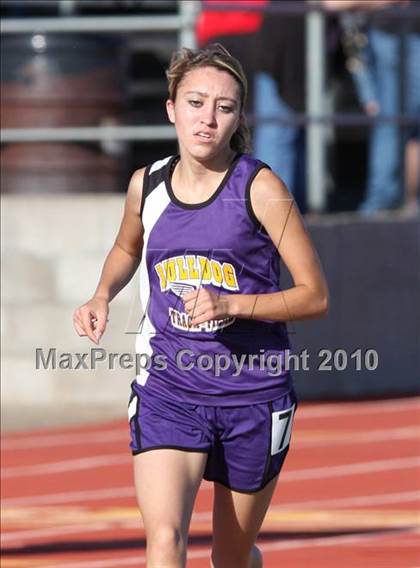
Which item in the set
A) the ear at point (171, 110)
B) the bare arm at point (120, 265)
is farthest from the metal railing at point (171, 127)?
the ear at point (171, 110)

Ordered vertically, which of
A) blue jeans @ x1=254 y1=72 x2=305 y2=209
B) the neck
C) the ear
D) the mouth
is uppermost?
the ear

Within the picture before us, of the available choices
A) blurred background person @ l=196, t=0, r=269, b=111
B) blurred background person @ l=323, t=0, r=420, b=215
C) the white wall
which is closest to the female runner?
the white wall

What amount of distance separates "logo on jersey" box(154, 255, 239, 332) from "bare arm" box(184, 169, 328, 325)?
130 mm

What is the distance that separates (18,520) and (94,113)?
3685 millimetres

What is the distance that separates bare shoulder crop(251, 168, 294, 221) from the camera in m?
4.47

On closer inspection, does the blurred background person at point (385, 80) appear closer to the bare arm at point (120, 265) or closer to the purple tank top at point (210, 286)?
the bare arm at point (120, 265)

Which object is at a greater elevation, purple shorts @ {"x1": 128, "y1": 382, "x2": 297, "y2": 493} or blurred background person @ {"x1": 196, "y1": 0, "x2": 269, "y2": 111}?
blurred background person @ {"x1": 196, "y1": 0, "x2": 269, "y2": 111}

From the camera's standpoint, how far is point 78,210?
371 inches

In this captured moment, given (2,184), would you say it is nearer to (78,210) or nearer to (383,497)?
(78,210)

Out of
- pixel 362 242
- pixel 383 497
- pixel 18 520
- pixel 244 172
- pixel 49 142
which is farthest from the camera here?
pixel 362 242

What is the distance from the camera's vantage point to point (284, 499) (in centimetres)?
760

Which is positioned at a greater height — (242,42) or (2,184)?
(242,42)

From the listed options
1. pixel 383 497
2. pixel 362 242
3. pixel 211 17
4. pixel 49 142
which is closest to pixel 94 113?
pixel 49 142

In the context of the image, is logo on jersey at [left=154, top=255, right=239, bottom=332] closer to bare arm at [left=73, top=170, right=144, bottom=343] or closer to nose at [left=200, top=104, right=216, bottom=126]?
bare arm at [left=73, top=170, right=144, bottom=343]
